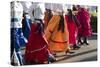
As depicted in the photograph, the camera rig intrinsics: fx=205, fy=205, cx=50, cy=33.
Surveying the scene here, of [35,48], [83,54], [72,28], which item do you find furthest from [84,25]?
[35,48]

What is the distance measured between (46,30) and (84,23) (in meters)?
0.36

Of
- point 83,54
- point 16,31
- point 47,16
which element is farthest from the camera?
point 83,54

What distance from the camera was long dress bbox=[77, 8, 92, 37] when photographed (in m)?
1.73

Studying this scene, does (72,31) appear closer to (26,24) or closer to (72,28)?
(72,28)

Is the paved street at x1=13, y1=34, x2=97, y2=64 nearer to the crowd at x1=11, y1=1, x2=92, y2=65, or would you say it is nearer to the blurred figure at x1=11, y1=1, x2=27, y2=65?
the crowd at x1=11, y1=1, x2=92, y2=65

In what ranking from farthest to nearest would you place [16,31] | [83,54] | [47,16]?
[83,54] → [47,16] → [16,31]

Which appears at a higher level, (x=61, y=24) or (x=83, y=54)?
(x=61, y=24)

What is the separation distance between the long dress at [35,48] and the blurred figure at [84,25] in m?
0.34

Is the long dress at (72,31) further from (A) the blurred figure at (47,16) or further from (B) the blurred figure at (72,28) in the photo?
(A) the blurred figure at (47,16)

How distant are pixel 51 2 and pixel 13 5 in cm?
31

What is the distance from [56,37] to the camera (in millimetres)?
1642

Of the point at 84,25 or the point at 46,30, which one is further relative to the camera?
the point at 84,25
